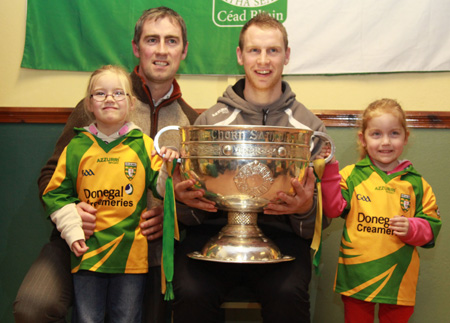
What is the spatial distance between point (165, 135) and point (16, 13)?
1.08m

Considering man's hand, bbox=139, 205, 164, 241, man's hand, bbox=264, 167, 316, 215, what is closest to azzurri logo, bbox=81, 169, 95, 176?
man's hand, bbox=139, 205, 164, 241

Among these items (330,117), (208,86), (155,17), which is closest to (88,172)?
(155,17)

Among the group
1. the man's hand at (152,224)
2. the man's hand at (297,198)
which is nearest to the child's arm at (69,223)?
the man's hand at (152,224)

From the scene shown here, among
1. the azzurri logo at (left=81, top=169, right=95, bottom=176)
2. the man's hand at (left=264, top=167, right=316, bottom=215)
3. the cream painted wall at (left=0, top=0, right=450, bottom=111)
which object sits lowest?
the man's hand at (left=264, top=167, right=316, bottom=215)

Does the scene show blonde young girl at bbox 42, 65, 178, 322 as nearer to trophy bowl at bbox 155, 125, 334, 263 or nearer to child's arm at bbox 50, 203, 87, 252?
child's arm at bbox 50, 203, 87, 252

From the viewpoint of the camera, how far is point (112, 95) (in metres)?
1.67

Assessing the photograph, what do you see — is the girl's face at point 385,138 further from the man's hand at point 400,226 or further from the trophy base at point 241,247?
the trophy base at point 241,247

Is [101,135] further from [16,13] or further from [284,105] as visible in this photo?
[16,13]

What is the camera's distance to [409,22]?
222cm

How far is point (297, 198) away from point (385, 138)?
50 centimetres

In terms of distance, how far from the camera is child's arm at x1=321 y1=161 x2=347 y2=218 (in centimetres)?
163

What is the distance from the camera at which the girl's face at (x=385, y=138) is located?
1780 mm

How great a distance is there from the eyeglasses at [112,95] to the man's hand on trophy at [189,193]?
0.33m

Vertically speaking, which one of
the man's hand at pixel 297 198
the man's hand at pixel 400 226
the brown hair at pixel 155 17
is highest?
the brown hair at pixel 155 17
